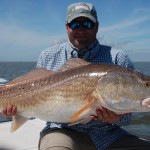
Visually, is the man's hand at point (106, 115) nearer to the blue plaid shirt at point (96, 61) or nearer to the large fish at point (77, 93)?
the large fish at point (77, 93)

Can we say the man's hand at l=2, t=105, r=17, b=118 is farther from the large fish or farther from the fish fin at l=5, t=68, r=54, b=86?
the fish fin at l=5, t=68, r=54, b=86

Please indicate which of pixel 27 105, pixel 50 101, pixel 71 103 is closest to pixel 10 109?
pixel 27 105

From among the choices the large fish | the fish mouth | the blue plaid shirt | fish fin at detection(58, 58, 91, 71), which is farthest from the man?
the fish mouth

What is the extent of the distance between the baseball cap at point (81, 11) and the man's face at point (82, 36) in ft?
0.21

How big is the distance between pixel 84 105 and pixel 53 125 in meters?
1.05

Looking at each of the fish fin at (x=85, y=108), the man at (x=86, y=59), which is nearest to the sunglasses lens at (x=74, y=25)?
the man at (x=86, y=59)

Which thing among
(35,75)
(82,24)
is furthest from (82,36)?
(35,75)

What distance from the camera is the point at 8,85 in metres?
4.98

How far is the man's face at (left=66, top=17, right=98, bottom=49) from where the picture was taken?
5129mm

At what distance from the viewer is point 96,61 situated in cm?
523

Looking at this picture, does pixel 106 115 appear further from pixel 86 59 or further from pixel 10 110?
pixel 10 110

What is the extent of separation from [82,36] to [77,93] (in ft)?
3.72

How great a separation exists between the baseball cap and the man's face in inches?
2.5

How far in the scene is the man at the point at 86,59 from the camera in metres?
4.94
